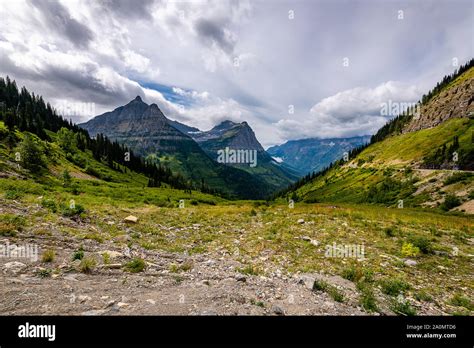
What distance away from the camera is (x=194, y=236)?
1625 centimetres

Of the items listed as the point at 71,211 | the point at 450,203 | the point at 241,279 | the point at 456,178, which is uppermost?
the point at 456,178

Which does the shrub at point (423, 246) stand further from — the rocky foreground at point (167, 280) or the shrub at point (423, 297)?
the shrub at point (423, 297)

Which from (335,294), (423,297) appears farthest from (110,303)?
(423,297)

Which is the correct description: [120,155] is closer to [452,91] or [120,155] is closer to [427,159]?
[427,159]

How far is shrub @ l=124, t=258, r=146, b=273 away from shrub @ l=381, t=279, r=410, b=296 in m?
9.80

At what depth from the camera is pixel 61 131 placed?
12781cm

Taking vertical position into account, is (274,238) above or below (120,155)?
below

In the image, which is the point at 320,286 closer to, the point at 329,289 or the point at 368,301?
the point at 329,289

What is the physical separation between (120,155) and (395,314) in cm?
17969

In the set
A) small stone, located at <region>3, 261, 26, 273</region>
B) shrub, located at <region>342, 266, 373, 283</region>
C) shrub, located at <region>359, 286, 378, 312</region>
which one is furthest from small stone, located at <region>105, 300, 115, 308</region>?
shrub, located at <region>342, 266, 373, 283</region>

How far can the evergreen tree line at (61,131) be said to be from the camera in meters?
117

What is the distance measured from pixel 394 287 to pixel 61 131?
537 ft

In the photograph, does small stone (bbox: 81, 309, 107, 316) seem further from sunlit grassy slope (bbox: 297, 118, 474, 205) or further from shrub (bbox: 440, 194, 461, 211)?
sunlit grassy slope (bbox: 297, 118, 474, 205)

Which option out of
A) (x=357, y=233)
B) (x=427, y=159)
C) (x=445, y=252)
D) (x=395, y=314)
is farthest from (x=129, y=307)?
(x=427, y=159)
